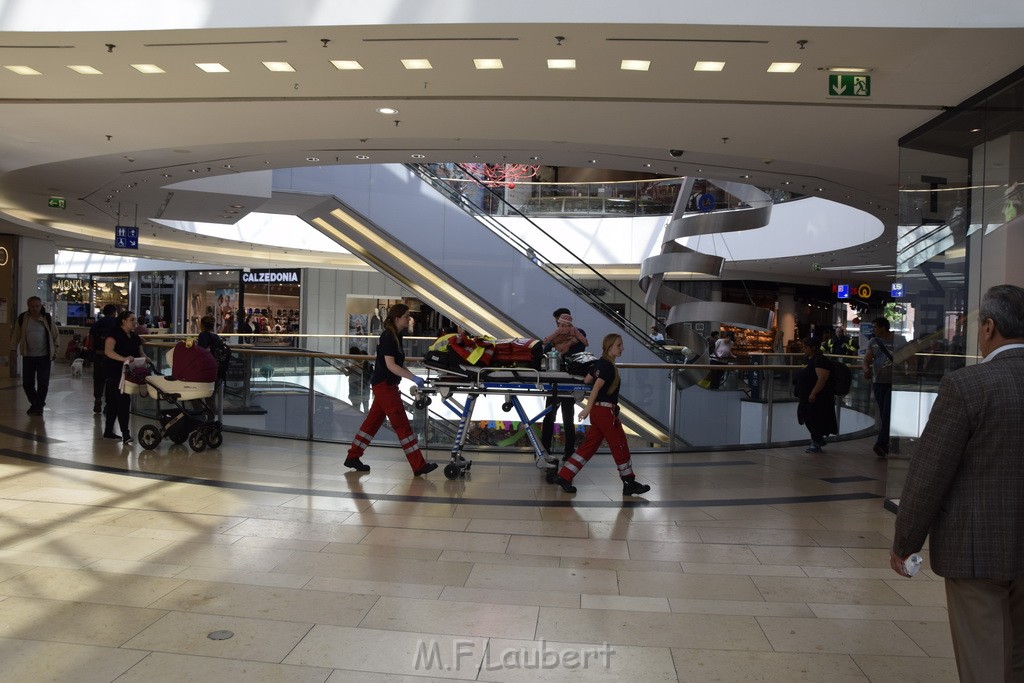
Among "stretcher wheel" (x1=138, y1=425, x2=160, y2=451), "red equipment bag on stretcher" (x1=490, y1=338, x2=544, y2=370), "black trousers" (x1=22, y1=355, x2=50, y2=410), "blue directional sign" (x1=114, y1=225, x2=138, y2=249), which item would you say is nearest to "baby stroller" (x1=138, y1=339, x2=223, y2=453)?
"stretcher wheel" (x1=138, y1=425, x2=160, y2=451)

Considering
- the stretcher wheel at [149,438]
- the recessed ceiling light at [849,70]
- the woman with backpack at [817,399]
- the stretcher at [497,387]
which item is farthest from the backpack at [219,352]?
the recessed ceiling light at [849,70]

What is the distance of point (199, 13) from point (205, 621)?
14.1ft

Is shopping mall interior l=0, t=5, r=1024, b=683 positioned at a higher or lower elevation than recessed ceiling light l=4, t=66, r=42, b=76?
lower

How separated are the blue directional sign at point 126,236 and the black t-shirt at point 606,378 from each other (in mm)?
13267

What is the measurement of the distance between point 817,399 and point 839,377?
63cm

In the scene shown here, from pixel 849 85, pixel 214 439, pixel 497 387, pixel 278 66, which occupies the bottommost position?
pixel 214 439

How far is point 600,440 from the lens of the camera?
7547 mm

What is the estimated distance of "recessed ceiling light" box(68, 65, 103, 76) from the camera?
7120 millimetres

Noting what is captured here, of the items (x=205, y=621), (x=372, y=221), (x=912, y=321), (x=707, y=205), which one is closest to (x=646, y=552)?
(x=205, y=621)

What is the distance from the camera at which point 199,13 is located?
237 inches

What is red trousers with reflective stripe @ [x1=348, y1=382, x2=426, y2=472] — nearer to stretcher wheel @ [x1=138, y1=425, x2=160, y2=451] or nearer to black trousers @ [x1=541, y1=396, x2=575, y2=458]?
black trousers @ [x1=541, y1=396, x2=575, y2=458]

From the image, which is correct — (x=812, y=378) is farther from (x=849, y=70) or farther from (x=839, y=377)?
(x=849, y=70)

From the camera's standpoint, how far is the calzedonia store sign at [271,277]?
33219 millimetres

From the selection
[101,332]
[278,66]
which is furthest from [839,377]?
[101,332]
